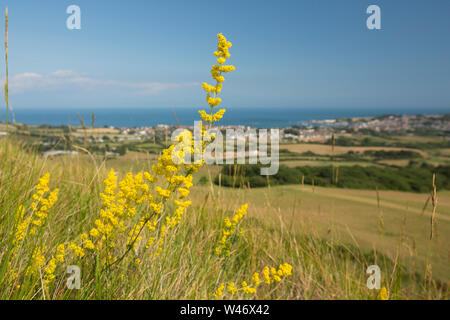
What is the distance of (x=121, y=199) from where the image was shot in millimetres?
1677

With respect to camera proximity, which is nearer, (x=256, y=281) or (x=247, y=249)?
(x=256, y=281)

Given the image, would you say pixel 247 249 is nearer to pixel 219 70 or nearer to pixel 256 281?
pixel 256 281

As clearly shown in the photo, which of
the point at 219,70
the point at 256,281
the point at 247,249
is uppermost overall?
the point at 219,70

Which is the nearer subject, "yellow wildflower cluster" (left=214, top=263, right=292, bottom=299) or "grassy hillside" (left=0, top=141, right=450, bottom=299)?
"yellow wildflower cluster" (left=214, top=263, right=292, bottom=299)

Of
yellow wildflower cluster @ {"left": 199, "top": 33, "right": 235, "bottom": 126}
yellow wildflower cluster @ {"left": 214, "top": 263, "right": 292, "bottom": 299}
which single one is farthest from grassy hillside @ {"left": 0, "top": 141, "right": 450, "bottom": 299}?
yellow wildflower cluster @ {"left": 199, "top": 33, "right": 235, "bottom": 126}

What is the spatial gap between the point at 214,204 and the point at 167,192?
2233 millimetres

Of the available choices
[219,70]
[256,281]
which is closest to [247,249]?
[256,281]

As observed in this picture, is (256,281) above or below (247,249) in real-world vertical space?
above

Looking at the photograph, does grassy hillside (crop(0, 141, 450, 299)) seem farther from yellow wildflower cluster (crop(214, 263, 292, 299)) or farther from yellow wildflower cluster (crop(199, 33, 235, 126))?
yellow wildflower cluster (crop(199, 33, 235, 126))

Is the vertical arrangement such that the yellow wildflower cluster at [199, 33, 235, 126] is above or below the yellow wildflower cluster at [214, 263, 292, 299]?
above

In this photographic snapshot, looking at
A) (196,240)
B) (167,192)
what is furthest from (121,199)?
(196,240)

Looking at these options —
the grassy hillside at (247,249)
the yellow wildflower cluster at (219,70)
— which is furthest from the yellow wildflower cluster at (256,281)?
the yellow wildflower cluster at (219,70)

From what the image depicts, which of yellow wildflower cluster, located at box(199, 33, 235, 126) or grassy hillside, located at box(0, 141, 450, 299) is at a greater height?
yellow wildflower cluster, located at box(199, 33, 235, 126)
